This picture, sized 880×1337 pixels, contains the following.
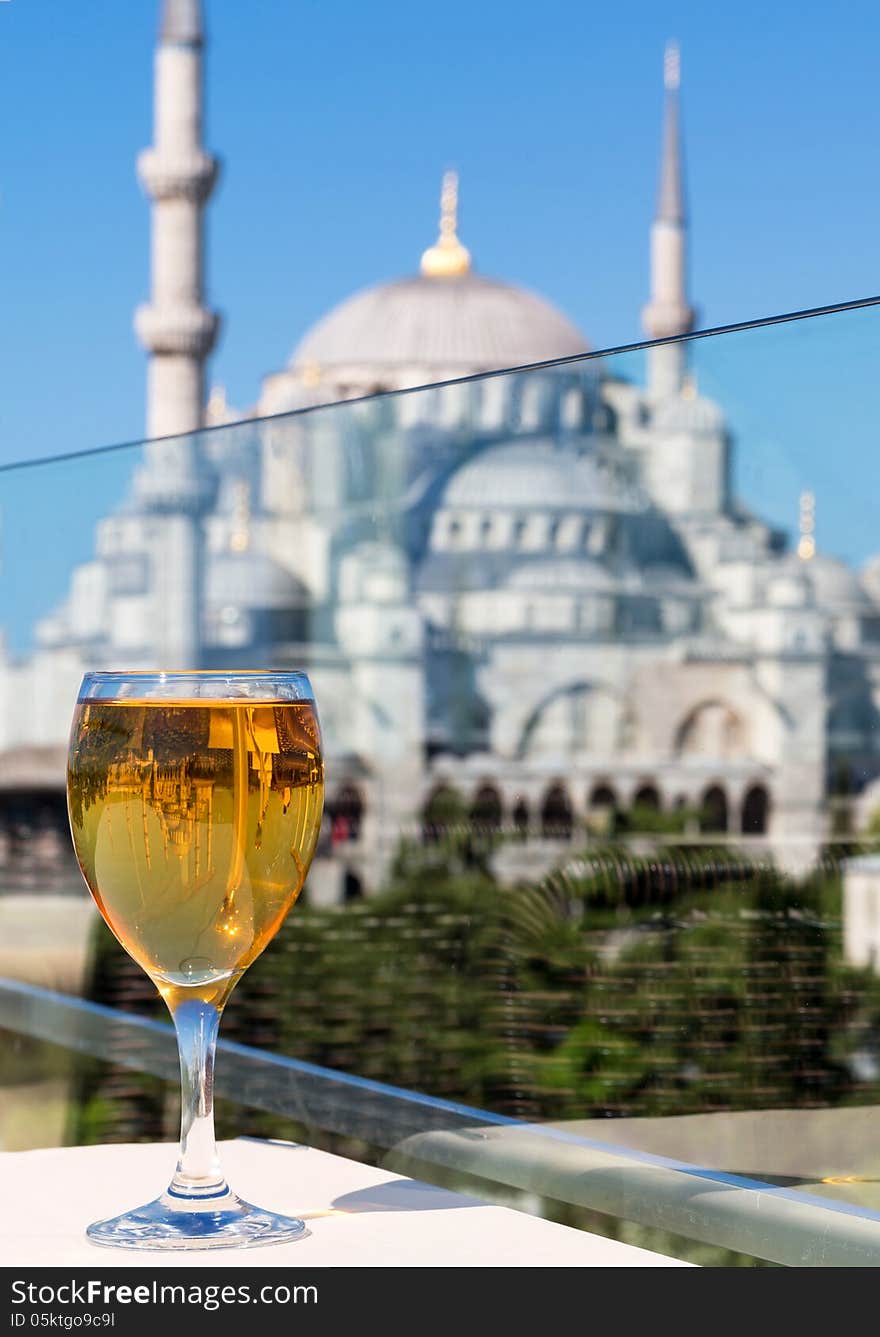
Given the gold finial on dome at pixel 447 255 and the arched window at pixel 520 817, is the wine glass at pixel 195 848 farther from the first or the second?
the gold finial on dome at pixel 447 255

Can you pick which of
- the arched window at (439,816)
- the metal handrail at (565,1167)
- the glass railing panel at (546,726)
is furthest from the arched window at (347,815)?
the metal handrail at (565,1167)

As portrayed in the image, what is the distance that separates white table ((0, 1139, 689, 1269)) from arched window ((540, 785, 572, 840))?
4.47m

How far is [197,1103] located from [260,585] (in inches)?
180

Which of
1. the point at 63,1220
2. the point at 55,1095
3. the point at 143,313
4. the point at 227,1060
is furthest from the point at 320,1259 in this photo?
the point at 143,313

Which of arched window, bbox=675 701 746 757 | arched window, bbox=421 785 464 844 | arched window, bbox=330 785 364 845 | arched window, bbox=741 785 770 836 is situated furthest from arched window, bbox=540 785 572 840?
arched window, bbox=741 785 770 836

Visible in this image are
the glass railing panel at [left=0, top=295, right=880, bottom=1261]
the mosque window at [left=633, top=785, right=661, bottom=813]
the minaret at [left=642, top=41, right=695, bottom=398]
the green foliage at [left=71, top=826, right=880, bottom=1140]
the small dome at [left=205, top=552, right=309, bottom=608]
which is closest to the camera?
the glass railing panel at [left=0, top=295, right=880, bottom=1261]

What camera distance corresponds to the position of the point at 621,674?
5.66 meters

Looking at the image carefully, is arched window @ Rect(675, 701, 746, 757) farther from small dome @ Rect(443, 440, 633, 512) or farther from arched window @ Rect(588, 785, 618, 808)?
small dome @ Rect(443, 440, 633, 512)

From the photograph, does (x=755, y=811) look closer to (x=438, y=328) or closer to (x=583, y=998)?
(x=583, y=998)

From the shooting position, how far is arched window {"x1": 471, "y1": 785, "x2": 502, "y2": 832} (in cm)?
489

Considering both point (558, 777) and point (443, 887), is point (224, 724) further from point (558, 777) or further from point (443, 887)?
point (558, 777)

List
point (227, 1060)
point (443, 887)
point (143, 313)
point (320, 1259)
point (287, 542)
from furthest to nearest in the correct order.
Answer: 1. point (143, 313)
2. point (287, 542)
3. point (443, 887)
4. point (227, 1060)
5. point (320, 1259)

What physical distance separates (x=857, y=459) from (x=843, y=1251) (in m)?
2.88

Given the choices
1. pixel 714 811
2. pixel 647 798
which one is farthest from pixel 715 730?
pixel 714 811
